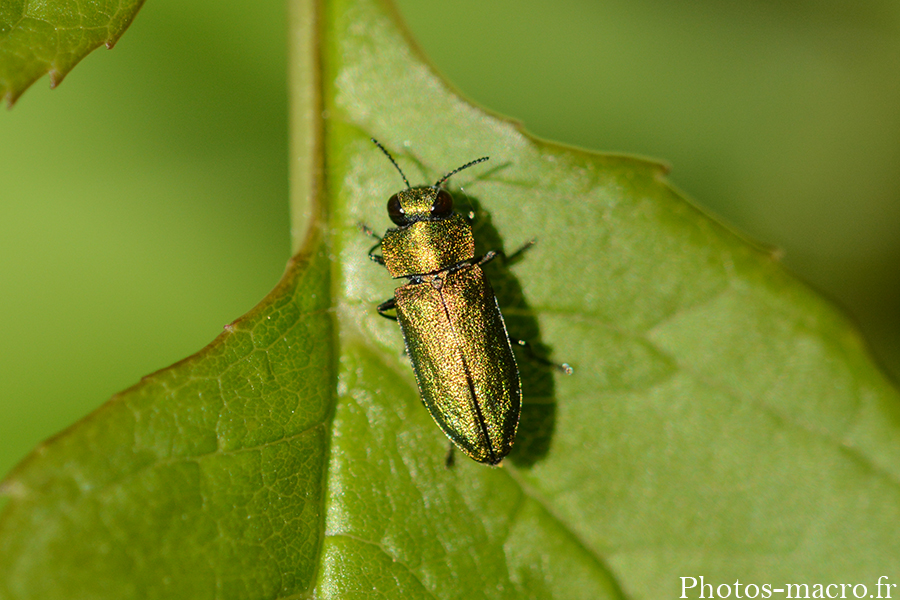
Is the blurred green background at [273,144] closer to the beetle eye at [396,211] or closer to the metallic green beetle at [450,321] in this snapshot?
the beetle eye at [396,211]

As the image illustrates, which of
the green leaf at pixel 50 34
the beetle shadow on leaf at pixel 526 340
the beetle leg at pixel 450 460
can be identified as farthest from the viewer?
the beetle shadow on leaf at pixel 526 340

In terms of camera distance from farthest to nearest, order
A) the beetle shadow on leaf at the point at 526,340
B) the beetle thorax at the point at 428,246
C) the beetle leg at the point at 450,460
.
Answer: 1. the beetle thorax at the point at 428,246
2. the beetle shadow on leaf at the point at 526,340
3. the beetle leg at the point at 450,460

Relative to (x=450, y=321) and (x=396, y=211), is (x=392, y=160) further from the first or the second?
(x=450, y=321)

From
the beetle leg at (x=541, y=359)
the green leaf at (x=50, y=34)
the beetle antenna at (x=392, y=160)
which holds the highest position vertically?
the green leaf at (x=50, y=34)

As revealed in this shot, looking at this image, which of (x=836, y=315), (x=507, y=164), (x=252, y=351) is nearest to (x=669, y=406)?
(x=836, y=315)

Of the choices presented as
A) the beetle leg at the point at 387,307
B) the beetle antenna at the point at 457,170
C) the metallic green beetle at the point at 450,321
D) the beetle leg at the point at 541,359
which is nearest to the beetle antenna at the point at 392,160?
the metallic green beetle at the point at 450,321

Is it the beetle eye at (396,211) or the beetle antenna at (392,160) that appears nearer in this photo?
the beetle antenna at (392,160)

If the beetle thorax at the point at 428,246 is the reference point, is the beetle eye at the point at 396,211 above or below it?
above
